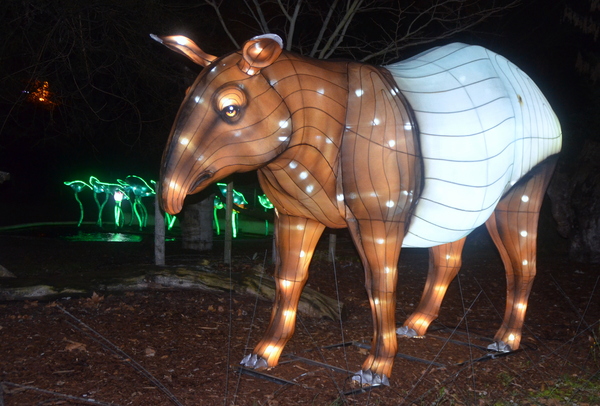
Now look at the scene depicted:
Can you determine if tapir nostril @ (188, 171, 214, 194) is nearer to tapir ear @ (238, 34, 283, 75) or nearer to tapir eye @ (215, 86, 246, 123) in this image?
tapir eye @ (215, 86, 246, 123)

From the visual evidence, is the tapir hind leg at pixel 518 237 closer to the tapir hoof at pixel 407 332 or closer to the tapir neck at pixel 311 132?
the tapir hoof at pixel 407 332

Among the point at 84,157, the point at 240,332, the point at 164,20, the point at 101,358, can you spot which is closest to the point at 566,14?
the point at 164,20

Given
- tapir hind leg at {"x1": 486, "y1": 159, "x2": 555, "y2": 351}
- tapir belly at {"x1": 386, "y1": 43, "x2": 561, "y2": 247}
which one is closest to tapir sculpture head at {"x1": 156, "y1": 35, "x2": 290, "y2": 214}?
tapir belly at {"x1": 386, "y1": 43, "x2": 561, "y2": 247}

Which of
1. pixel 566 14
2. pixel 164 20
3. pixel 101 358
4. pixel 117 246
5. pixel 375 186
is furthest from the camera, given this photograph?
pixel 117 246

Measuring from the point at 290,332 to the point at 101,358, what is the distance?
1329 mm

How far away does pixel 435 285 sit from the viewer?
16.7ft

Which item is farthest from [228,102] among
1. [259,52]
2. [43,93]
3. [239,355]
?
[43,93]

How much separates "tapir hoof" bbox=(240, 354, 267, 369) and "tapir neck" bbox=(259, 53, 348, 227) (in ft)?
3.77

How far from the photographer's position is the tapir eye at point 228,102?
10.0ft

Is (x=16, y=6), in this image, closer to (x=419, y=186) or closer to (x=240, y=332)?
(x=240, y=332)

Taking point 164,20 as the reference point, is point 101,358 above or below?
below

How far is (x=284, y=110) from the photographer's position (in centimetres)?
320

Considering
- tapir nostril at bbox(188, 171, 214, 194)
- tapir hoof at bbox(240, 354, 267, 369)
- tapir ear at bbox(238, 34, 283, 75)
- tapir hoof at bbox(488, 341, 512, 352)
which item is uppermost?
tapir ear at bbox(238, 34, 283, 75)

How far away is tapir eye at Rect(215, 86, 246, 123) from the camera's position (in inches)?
121
